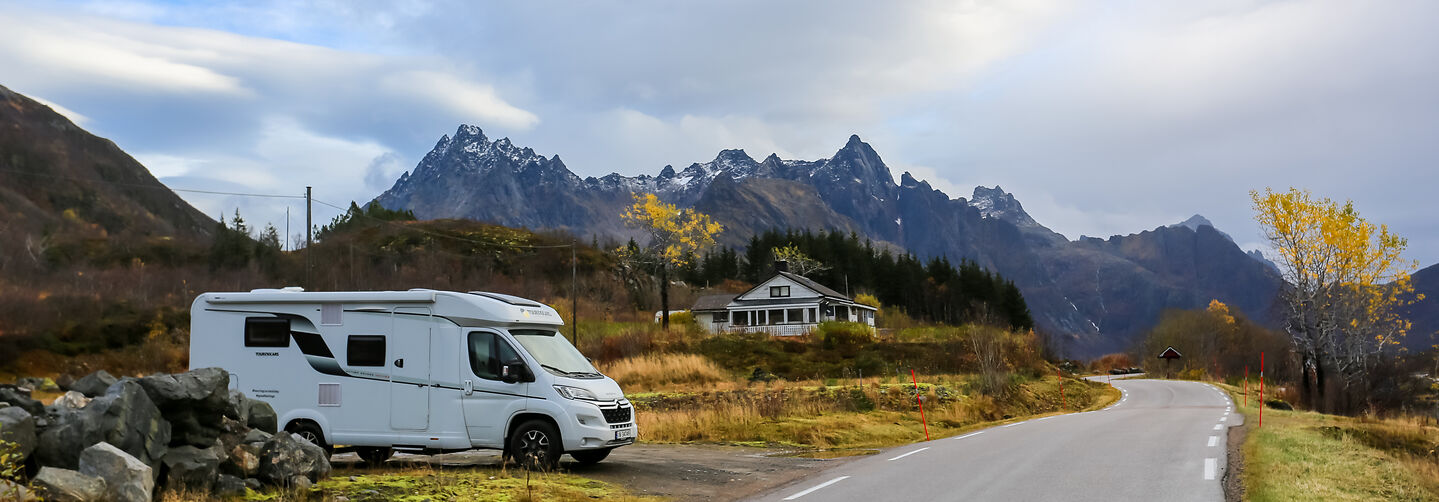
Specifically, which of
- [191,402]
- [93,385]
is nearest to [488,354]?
[191,402]

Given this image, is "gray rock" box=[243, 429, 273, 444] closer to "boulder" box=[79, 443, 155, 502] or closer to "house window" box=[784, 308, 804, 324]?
"boulder" box=[79, 443, 155, 502]

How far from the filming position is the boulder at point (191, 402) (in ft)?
30.6

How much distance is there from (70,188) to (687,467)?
175m

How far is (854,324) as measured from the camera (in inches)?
2392

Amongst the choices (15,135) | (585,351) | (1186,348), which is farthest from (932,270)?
(15,135)

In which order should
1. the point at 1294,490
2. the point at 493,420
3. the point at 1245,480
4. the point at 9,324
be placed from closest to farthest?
1. the point at 1294,490
2. the point at 1245,480
3. the point at 493,420
4. the point at 9,324

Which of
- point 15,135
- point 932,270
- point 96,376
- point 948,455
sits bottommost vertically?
point 948,455

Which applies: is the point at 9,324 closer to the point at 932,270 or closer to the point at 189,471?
the point at 189,471

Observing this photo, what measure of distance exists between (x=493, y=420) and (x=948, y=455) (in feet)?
23.3

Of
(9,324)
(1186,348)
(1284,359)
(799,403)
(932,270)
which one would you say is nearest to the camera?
(799,403)

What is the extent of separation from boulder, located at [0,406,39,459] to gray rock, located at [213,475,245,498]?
5.46ft

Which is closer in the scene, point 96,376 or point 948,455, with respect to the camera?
point 96,376

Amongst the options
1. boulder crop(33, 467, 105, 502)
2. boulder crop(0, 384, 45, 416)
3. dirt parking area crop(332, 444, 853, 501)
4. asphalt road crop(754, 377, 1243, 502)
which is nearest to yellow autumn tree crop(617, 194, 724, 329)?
asphalt road crop(754, 377, 1243, 502)

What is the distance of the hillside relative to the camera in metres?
121
